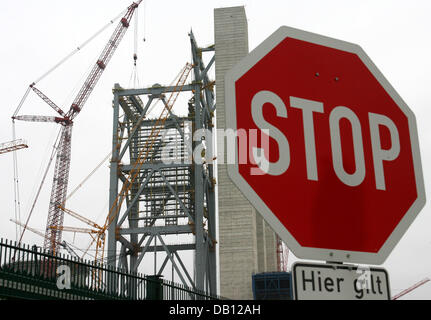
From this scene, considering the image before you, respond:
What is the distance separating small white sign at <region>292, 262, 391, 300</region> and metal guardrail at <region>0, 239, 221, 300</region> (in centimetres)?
1100

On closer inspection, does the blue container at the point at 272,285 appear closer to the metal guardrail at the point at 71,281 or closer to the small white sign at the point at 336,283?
the metal guardrail at the point at 71,281

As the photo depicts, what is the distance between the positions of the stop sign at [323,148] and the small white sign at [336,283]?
0.18ft

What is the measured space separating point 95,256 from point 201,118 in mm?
22585

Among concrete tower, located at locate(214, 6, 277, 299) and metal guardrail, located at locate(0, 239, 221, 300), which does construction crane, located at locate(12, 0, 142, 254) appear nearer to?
concrete tower, located at locate(214, 6, 277, 299)

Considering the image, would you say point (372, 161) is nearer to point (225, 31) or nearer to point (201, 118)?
point (201, 118)

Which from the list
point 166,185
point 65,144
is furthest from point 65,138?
point 166,185

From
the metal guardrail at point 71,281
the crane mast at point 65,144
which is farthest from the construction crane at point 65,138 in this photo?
the metal guardrail at point 71,281

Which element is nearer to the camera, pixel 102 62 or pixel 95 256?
pixel 95 256

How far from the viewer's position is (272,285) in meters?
69.9

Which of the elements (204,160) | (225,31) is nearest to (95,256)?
(204,160)

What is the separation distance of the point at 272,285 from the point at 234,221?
53.2 ft

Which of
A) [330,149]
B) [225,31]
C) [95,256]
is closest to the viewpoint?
[330,149]
